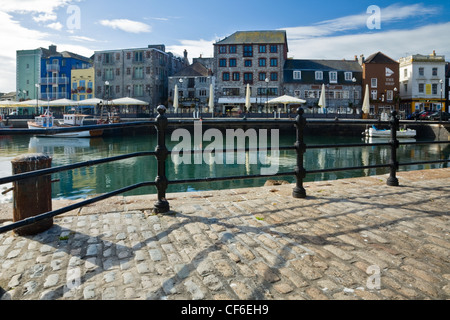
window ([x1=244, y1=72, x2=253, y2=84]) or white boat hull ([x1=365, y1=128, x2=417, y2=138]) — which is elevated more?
window ([x1=244, y1=72, x2=253, y2=84])

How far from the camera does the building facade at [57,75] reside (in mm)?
60094

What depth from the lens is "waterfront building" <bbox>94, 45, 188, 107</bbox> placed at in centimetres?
5369

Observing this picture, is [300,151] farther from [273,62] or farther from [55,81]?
[55,81]

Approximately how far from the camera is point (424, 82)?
5219cm

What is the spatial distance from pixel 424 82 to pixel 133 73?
45806 millimetres

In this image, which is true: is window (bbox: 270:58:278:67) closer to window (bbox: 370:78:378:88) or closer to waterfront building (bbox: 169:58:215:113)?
waterfront building (bbox: 169:58:215:113)

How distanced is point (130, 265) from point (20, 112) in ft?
230

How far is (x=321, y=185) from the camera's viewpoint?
5562mm

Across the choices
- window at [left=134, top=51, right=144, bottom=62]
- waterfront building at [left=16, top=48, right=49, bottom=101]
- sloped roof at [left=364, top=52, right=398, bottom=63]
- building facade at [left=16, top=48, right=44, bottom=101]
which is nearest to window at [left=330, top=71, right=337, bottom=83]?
sloped roof at [left=364, top=52, right=398, bottom=63]

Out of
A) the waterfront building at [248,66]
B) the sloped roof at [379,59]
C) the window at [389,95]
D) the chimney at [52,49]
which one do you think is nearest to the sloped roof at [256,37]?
the waterfront building at [248,66]

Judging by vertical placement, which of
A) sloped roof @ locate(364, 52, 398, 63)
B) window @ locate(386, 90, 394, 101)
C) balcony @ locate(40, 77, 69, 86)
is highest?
sloped roof @ locate(364, 52, 398, 63)

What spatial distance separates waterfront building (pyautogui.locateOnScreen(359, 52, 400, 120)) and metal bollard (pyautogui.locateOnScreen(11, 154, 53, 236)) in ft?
171

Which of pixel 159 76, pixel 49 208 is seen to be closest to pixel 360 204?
pixel 49 208
